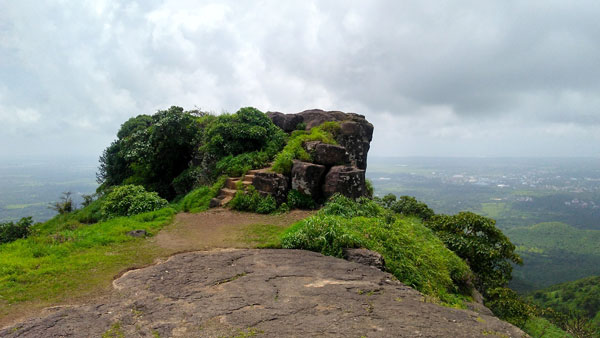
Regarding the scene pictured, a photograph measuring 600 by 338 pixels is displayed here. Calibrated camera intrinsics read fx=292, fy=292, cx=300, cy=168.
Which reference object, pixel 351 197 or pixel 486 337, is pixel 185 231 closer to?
pixel 351 197

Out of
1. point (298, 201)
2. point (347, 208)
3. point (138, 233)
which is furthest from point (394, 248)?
point (138, 233)

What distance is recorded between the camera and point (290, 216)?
11.1m

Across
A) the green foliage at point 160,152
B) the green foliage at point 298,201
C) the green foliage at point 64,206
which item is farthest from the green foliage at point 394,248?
the green foliage at point 64,206

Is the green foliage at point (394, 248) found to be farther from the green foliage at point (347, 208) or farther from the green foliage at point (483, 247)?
the green foliage at point (483, 247)

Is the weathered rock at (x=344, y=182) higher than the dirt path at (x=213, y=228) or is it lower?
higher

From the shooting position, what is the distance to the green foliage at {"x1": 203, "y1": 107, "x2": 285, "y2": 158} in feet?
51.0

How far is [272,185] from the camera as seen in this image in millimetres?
12188

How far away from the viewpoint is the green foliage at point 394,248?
23.0ft

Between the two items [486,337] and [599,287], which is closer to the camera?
[486,337]

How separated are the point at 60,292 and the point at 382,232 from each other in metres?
7.17

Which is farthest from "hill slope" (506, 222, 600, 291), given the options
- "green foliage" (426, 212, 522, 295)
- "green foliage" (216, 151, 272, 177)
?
"green foliage" (216, 151, 272, 177)

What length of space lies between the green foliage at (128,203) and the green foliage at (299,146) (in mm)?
5231

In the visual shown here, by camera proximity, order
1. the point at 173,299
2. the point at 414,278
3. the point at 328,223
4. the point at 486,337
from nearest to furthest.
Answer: the point at 486,337
the point at 173,299
the point at 414,278
the point at 328,223

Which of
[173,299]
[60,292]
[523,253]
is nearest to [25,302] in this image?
[60,292]
